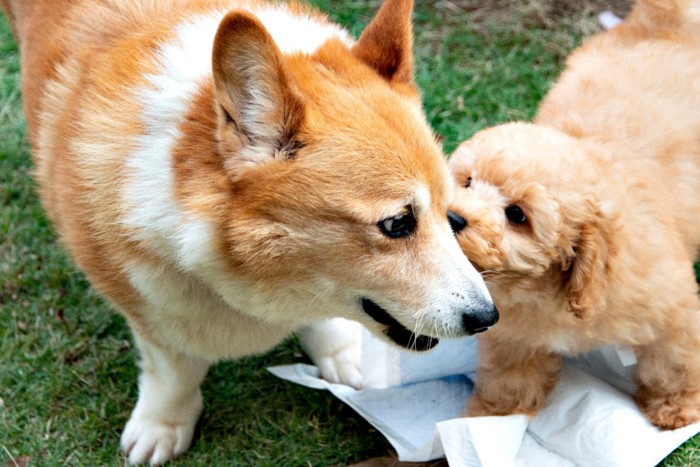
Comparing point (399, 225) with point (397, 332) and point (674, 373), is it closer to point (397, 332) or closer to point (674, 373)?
point (397, 332)

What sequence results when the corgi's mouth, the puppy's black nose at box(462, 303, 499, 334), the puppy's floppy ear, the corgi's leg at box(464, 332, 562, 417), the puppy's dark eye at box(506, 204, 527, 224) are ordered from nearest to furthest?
the puppy's black nose at box(462, 303, 499, 334), the corgi's mouth, the puppy's floppy ear, the puppy's dark eye at box(506, 204, 527, 224), the corgi's leg at box(464, 332, 562, 417)

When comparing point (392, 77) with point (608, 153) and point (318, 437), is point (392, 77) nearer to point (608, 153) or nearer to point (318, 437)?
point (608, 153)

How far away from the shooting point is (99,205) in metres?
2.13

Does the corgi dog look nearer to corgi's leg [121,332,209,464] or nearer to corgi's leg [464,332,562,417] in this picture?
corgi's leg [121,332,209,464]

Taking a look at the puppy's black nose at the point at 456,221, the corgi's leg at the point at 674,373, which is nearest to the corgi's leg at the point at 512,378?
the corgi's leg at the point at 674,373

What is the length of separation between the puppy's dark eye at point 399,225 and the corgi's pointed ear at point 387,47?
0.44 m

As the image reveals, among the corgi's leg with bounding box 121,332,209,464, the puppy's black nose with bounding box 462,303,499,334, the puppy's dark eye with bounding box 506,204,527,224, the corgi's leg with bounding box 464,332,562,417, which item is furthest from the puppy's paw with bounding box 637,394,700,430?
the corgi's leg with bounding box 121,332,209,464

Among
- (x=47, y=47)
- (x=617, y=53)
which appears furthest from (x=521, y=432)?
(x=47, y=47)

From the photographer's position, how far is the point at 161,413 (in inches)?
110

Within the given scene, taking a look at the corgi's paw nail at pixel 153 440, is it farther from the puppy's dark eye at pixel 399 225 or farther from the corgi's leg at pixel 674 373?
the corgi's leg at pixel 674 373

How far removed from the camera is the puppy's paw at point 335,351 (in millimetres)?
3021

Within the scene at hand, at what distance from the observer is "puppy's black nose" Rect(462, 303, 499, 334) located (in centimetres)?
206

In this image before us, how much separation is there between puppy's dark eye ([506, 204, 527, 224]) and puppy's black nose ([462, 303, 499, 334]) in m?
0.52

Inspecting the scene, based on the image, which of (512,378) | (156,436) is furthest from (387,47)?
(156,436)
